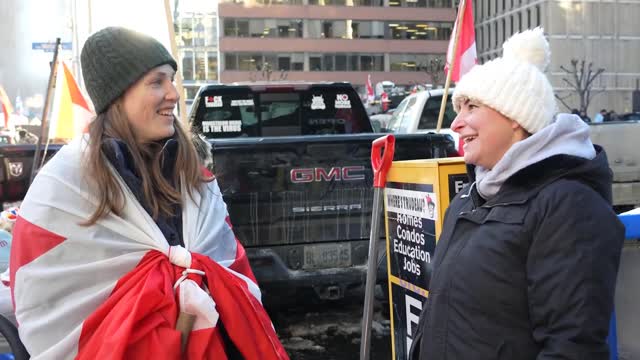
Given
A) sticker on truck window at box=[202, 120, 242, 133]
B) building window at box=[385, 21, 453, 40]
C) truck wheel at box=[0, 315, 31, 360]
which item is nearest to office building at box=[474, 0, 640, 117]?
building window at box=[385, 21, 453, 40]

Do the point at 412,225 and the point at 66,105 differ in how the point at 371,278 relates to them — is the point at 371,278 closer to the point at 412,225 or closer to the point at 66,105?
the point at 412,225

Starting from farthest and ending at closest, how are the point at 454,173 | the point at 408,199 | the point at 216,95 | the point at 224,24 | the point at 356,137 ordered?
the point at 224,24
the point at 216,95
the point at 356,137
the point at 408,199
the point at 454,173

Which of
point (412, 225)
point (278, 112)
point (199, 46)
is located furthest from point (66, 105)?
point (199, 46)

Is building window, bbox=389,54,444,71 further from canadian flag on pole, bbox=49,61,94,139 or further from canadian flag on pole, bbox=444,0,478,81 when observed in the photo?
canadian flag on pole, bbox=444,0,478,81

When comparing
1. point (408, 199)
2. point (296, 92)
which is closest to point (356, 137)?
point (408, 199)

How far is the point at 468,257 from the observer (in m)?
1.86

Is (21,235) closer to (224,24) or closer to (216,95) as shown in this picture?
(216,95)

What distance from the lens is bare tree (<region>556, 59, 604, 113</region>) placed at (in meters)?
62.1

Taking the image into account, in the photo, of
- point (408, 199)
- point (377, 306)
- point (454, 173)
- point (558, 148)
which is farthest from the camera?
point (377, 306)

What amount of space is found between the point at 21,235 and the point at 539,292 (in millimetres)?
1497

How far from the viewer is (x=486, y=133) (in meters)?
2.02

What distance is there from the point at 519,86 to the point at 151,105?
1.18 metres

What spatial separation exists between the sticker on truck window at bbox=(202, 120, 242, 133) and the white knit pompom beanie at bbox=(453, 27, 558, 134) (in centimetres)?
553

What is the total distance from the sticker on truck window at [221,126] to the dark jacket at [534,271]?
5676 millimetres
